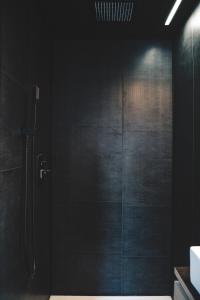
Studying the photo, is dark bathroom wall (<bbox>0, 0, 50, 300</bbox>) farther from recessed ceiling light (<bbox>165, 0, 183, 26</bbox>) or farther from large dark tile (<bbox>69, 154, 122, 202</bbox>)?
recessed ceiling light (<bbox>165, 0, 183, 26</bbox>)

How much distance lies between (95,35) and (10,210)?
1.91 metres

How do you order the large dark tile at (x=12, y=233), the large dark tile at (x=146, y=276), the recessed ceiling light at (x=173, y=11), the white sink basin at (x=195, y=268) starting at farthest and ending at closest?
1. the large dark tile at (x=146, y=276)
2. the recessed ceiling light at (x=173, y=11)
3. the large dark tile at (x=12, y=233)
4. the white sink basin at (x=195, y=268)

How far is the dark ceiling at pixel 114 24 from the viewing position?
2.08 metres

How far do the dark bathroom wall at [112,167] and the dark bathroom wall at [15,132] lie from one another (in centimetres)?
62

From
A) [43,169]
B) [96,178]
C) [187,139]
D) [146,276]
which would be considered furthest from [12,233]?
[146,276]

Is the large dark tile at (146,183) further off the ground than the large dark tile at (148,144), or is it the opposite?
the large dark tile at (148,144)

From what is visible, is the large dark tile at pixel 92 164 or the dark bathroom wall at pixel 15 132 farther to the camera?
the large dark tile at pixel 92 164

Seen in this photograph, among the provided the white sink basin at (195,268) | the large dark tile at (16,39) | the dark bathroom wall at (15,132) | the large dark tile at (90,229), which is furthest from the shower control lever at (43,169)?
the white sink basin at (195,268)

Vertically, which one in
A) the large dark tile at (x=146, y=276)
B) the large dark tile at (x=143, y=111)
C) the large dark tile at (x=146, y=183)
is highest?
the large dark tile at (x=143, y=111)

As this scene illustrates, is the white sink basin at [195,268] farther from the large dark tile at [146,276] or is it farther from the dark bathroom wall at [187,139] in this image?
the large dark tile at [146,276]

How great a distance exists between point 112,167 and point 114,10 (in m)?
1.41

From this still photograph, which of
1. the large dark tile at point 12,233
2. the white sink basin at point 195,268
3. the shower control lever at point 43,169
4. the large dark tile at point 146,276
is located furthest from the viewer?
the large dark tile at point 146,276

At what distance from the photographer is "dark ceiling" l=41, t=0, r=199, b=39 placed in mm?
2084

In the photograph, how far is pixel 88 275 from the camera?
8.67ft
